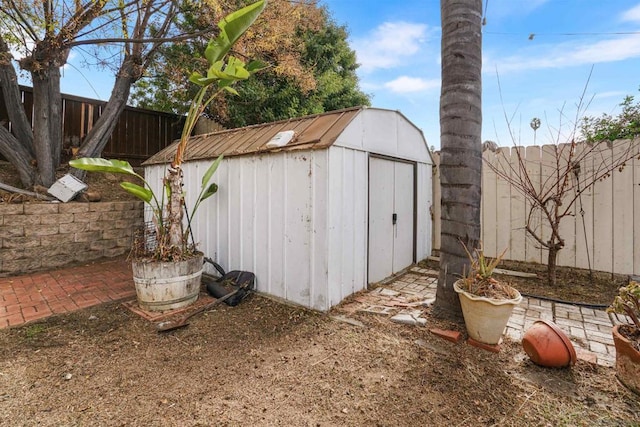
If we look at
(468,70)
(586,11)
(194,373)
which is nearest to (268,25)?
(468,70)

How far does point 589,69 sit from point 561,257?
279cm

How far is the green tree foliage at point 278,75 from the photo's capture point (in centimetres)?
697

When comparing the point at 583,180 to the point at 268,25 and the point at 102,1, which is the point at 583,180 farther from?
the point at 102,1

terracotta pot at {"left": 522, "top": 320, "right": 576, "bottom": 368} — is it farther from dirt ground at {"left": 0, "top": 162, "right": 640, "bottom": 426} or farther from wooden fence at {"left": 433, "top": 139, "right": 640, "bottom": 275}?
wooden fence at {"left": 433, "top": 139, "right": 640, "bottom": 275}

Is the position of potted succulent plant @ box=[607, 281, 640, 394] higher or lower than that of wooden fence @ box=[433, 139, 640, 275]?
lower

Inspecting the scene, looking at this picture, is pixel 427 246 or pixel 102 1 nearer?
pixel 102 1

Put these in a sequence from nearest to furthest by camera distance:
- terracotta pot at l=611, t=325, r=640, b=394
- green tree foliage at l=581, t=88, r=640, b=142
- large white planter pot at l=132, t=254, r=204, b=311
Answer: terracotta pot at l=611, t=325, r=640, b=394
large white planter pot at l=132, t=254, r=204, b=311
green tree foliage at l=581, t=88, r=640, b=142

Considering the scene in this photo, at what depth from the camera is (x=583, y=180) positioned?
4.49 meters

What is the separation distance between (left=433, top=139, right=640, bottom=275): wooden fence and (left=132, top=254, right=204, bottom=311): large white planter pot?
200 inches

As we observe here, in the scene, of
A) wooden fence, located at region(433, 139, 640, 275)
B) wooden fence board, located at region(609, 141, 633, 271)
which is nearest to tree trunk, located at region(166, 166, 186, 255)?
wooden fence, located at region(433, 139, 640, 275)

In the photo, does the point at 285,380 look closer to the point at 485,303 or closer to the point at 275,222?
the point at 485,303

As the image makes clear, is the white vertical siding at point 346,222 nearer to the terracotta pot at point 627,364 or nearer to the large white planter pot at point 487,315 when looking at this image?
the large white planter pot at point 487,315

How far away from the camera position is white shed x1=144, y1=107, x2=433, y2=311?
11.2 feet

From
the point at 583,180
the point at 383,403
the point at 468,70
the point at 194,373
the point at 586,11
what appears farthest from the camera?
the point at 586,11
